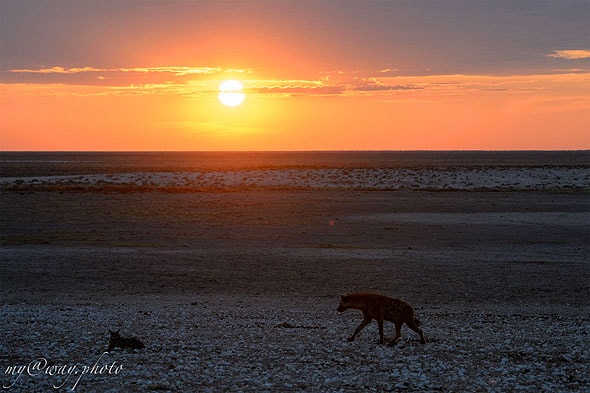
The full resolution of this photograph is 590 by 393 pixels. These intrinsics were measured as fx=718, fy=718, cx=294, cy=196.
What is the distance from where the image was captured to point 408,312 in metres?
13.1

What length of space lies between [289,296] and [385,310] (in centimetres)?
645

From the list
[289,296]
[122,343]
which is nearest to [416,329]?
[122,343]

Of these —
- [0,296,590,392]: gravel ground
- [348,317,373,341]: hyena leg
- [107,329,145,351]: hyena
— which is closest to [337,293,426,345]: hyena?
[348,317,373,341]: hyena leg

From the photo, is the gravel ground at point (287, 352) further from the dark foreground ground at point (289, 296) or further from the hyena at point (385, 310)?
the hyena at point (385, 310)

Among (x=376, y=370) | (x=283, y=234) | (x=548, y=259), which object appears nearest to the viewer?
(x=376, y=370)

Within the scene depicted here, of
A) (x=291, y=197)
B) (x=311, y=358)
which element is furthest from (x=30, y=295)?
(x=291, y=197)

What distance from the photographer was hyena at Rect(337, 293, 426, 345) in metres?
13.1

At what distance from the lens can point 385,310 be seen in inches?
520

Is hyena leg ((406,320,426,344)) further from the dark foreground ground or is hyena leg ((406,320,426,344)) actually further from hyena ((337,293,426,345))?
the dark foreground ground

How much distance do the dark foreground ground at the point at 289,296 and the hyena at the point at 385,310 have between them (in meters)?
0.40

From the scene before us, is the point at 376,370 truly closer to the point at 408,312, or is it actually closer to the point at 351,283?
the point at 408,312

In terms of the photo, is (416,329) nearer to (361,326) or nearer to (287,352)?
(361,326)

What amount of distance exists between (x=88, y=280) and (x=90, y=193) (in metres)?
35.2

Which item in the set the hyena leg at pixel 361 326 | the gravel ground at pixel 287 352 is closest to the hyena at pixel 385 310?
the hyena leg at pixel 361 326
